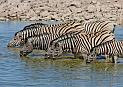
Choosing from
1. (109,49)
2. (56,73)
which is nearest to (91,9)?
(109,49)

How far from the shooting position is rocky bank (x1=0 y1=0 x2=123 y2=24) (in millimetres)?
34219

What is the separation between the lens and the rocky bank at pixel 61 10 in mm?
34219

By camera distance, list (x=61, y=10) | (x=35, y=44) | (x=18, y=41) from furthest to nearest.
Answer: (x=61, y=10)
(x=18, y=41)
(x=35, y=44)

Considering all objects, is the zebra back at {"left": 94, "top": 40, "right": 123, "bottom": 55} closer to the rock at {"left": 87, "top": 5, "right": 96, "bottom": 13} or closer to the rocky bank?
the rocky bank

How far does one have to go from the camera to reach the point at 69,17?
1350 inches

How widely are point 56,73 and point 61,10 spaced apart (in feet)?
73.4

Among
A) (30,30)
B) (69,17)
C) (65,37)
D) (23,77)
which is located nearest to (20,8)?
(69,17)

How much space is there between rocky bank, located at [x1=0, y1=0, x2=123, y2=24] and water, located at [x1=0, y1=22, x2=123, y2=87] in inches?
698

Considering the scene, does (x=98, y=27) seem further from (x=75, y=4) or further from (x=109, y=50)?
(x=75, y=4)

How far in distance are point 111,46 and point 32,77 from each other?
3.08 meters

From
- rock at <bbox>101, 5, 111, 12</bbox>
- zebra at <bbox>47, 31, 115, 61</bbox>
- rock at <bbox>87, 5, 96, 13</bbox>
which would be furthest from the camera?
rock at <bbox>101, 5, 111, 12</bbox>

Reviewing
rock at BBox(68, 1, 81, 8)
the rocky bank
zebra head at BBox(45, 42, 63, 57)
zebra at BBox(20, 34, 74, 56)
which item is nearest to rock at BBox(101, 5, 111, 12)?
the rocky bank

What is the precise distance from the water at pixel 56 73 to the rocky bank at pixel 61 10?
58.1ft

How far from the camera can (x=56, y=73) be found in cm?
1331
